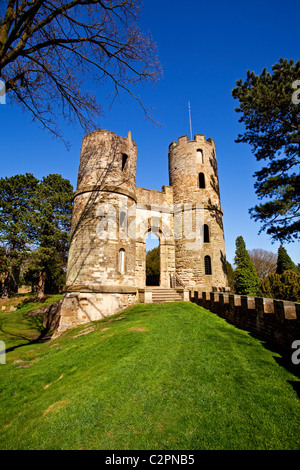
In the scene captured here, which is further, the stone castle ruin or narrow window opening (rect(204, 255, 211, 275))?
narrow window opening (rect(204, 255, 211, 275))

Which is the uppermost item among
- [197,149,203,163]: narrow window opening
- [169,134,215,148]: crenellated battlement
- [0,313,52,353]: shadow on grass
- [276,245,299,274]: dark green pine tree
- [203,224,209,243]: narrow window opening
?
[169,134,215,148]: crenellated battlement

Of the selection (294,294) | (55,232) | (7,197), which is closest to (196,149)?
(294,294)

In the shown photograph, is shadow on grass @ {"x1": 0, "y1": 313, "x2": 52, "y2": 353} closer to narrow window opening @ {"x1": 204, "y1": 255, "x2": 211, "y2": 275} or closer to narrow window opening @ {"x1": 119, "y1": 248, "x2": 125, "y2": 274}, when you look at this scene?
narrow window opening @ {"x1": 119, "y1": 248, "x2": 125, "y2": 274}

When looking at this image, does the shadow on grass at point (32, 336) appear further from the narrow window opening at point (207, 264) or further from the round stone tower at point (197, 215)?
the narrow window opening at point (207, 264)

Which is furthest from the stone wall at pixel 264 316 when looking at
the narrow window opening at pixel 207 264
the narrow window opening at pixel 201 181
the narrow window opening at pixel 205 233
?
the narrow window opening at pixel 201 181

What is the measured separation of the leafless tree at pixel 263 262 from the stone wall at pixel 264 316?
36.7 m

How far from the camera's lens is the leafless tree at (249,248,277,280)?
42531 millimetres

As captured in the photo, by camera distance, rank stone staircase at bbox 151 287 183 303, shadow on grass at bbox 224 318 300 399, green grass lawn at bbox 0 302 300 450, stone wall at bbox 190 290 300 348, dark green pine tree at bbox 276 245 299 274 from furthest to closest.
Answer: dark green pine tree at bbox 276 245 299 274
stone staircase at bbox 151 287 183 303
stone wall at bbox 190 290 300 348
shadow on grass at bbox 224 318 300 399
green grass lawn at bbox 0 302 300 450

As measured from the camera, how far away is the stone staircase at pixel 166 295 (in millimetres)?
13483

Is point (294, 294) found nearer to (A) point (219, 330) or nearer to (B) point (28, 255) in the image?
(A) point (219, 330)

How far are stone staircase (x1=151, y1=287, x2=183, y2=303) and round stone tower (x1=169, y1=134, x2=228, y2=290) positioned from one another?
194 cm

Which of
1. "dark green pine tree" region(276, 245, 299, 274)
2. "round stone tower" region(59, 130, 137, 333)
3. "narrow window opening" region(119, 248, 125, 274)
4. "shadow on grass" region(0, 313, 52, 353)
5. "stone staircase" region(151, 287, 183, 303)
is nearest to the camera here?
"round stone tower" region(59, 130, 137, 333)

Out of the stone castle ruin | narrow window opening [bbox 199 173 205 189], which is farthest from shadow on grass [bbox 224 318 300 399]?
narrow window opening [bbox 199 173 205 189]

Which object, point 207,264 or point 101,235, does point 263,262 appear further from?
point 101,235
